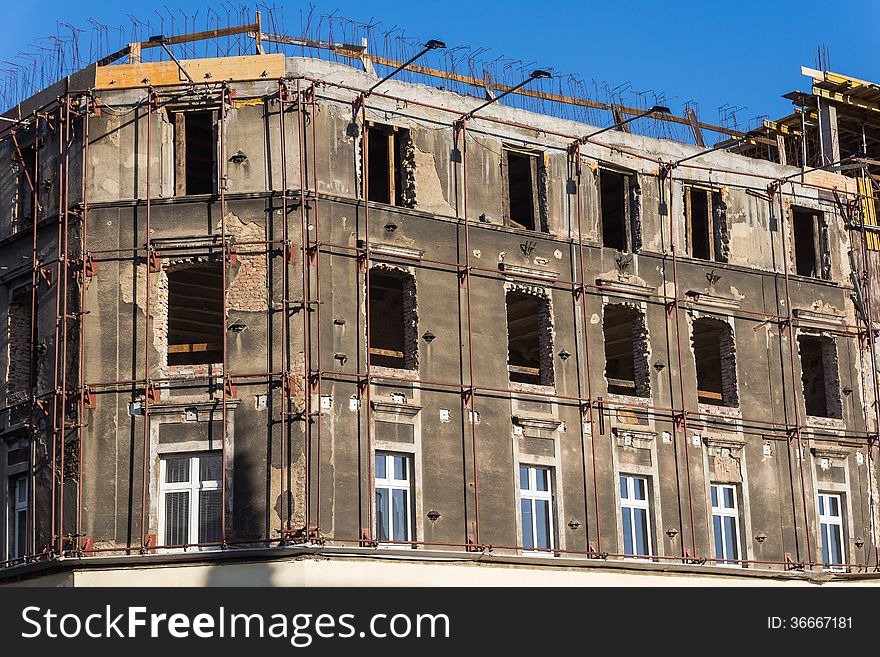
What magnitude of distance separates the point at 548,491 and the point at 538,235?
5.36 m

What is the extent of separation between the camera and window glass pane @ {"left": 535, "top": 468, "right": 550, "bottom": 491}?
31062mm

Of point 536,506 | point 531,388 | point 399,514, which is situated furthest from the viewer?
point 531,388

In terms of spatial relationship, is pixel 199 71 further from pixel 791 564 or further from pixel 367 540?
pixel 791 564

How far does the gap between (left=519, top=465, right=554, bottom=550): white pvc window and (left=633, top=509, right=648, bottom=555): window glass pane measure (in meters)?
2.18

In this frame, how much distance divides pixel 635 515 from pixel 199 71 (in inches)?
499

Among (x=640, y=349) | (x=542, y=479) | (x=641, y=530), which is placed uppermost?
(x=640, y=349)

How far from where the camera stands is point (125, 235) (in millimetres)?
29766

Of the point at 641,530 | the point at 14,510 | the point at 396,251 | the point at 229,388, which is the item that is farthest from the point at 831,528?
the point at 14,510

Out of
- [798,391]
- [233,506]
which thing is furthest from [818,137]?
[233,506]

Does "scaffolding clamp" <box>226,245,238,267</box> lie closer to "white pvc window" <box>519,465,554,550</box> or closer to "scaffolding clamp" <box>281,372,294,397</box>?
"scaffolding clamp" <box>281,372,294,397</box>

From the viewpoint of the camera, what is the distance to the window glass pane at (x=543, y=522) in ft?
101

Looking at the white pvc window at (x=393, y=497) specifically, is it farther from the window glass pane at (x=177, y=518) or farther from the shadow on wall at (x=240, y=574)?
the window glass pane at (x=177, y=518)

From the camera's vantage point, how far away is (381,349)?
31.9 m

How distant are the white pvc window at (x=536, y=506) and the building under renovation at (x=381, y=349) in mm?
70
